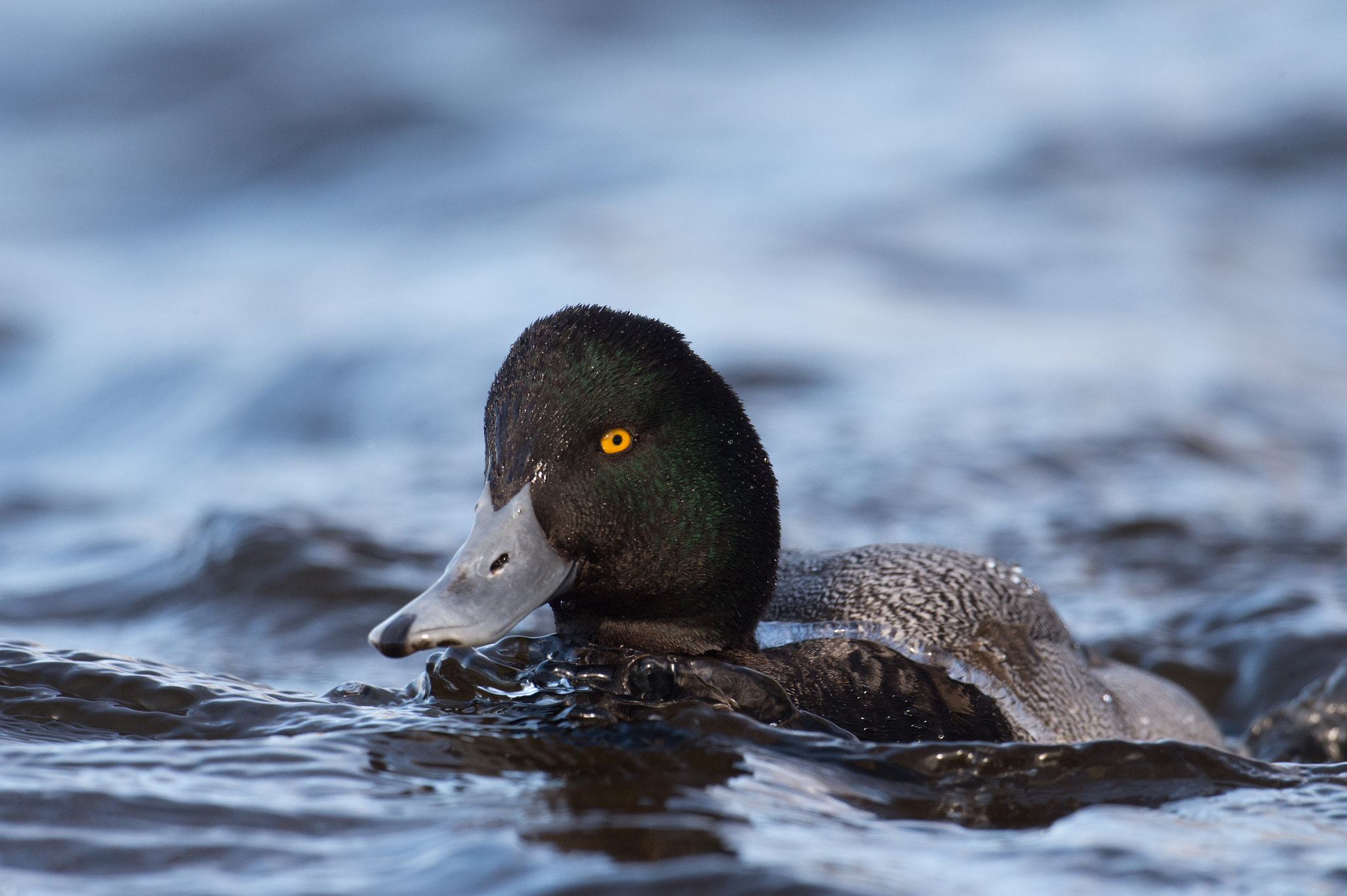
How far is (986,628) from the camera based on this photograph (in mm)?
5504

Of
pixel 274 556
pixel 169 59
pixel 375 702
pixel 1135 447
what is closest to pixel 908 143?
pixel 1135 447

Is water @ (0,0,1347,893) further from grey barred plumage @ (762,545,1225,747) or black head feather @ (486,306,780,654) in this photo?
grey barred plumage @ (762,545,1225,747)

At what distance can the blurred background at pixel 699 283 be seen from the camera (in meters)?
8.29

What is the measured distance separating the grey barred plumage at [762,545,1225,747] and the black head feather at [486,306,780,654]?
36.2 inches

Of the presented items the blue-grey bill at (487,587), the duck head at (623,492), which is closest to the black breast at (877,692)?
the duck head at (623,492)

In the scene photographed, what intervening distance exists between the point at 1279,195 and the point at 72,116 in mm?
14164

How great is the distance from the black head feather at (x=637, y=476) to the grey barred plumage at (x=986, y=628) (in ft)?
3.01

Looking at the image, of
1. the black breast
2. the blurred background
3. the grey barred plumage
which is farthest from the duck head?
the blurred background

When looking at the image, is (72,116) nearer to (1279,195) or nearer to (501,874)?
(1279,195)

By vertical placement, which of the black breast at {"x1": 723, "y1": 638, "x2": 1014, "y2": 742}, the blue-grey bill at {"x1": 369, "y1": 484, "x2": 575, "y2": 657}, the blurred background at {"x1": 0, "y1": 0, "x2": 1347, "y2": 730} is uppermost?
the blurred background at {"x1": 0, "y1": 0, "x2": 1347, "y2": 730}

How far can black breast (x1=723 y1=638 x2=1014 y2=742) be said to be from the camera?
450cm

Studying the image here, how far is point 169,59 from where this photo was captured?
1934 cm

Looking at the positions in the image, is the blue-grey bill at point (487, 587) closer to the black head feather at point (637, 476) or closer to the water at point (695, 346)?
the black head feather at point (637, 476)

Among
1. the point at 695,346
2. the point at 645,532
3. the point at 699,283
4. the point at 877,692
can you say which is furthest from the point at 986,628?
the point at 699,283
